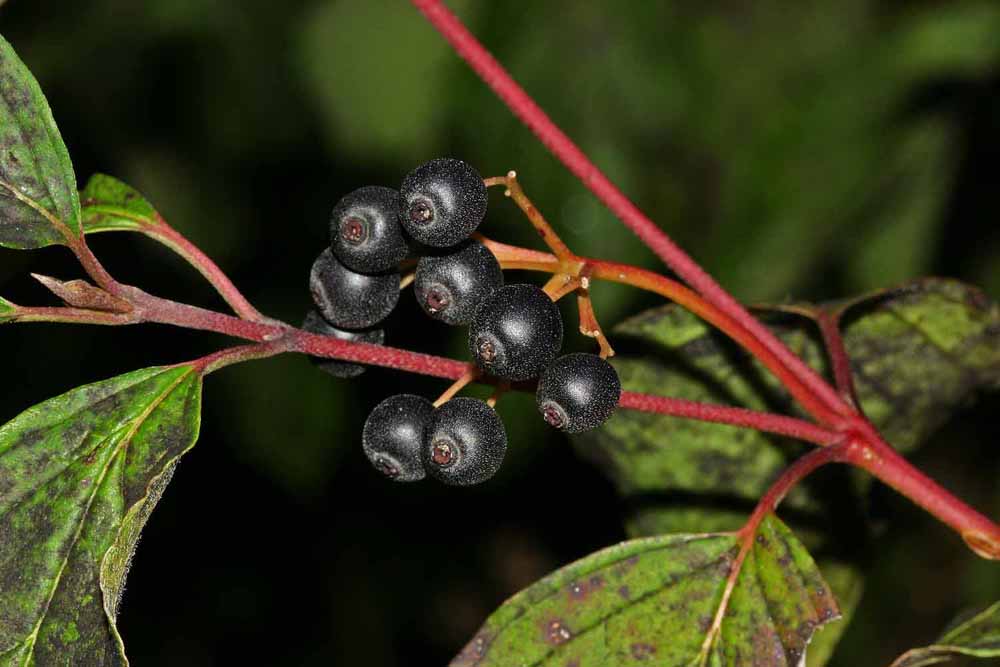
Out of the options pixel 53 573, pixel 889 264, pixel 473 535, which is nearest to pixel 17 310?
pixel 53 573

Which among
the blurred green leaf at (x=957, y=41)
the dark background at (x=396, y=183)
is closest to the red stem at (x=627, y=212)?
the dark background at (x=396, y=183)

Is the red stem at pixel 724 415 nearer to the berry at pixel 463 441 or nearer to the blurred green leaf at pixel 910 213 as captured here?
the berry at pixel 463 441

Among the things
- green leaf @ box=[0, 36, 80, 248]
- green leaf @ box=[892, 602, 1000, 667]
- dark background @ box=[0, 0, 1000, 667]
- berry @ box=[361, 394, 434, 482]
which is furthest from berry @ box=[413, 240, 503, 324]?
dark background @ box=[0, 0, 1000, 667]

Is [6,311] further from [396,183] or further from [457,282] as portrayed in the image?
[396,183]

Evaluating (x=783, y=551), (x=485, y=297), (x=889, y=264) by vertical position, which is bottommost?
(x=783, y=551)

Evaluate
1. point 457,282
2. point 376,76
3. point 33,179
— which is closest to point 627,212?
point 457,282

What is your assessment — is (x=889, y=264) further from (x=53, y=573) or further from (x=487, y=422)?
(x=53, y=573)
